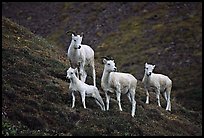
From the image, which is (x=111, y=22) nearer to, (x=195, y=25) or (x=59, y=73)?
(x=195, y=25)

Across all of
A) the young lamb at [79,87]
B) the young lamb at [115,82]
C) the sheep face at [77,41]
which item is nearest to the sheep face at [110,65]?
the young lamb at [115,82]

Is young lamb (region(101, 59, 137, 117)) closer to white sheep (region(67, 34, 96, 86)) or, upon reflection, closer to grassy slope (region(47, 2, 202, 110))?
white sheep (region(67, 34, 96, 86))

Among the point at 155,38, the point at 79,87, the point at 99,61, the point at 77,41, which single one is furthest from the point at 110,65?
the point at 155,38

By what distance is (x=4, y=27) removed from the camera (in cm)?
3959

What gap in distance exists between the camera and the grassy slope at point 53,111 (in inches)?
870

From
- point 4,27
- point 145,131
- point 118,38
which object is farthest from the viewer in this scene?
point 118,38

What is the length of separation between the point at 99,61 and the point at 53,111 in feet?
120

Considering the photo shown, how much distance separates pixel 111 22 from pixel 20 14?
22.5m

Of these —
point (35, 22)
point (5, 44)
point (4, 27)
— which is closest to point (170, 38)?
point (35, 22)

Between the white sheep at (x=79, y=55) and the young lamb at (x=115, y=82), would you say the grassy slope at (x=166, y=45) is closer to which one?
the young lamb at (x=115, y=82)

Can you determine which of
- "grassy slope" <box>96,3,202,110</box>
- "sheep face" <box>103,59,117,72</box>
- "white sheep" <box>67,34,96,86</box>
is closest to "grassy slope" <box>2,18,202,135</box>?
"white sheep" <box>67,34,96,86</box>

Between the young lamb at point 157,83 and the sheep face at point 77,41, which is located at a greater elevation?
the sheep face at point 77,41

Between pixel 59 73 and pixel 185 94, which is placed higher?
pixel 59 73

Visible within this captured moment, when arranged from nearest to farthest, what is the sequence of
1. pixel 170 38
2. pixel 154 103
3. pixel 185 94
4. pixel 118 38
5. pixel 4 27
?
pixel 154 103, pixel 4 27, pixel 185 94, pixel 170 38, pixel 118 38
